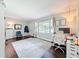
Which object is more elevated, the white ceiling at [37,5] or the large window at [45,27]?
the white ceiling at [37,5]

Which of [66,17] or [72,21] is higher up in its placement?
[66,17]

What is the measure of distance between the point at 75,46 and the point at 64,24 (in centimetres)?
245

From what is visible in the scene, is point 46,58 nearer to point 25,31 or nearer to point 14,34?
point 14,34

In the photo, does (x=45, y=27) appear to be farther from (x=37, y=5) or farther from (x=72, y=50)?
(x=72, y=50)

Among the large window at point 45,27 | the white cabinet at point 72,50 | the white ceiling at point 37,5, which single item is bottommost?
the white cabinet at point 72,50

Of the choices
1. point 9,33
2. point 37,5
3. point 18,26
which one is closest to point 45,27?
point 37,5

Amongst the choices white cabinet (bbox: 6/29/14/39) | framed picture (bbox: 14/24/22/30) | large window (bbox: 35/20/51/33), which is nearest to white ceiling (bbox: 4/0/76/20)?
large window (bbox: 35/20/51/33)

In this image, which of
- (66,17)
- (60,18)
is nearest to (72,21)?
(66,17)

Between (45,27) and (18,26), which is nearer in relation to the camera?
(45,27)

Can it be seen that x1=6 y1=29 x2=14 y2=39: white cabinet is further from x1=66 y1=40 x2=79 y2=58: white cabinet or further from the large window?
x1=66 y1=40 x2=79 y2=58: white cabinet

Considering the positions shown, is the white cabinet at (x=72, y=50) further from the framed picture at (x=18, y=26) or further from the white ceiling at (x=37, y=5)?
the framed picture at (x=18, y=26)

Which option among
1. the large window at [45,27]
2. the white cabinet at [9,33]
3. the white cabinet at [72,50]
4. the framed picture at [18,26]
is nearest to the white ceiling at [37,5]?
the white cabinet at [72,50]

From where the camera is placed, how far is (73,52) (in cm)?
198

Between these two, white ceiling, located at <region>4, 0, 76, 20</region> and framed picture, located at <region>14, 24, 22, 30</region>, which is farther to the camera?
framed picture, located at <region>14, 24, 22, 30</region>
